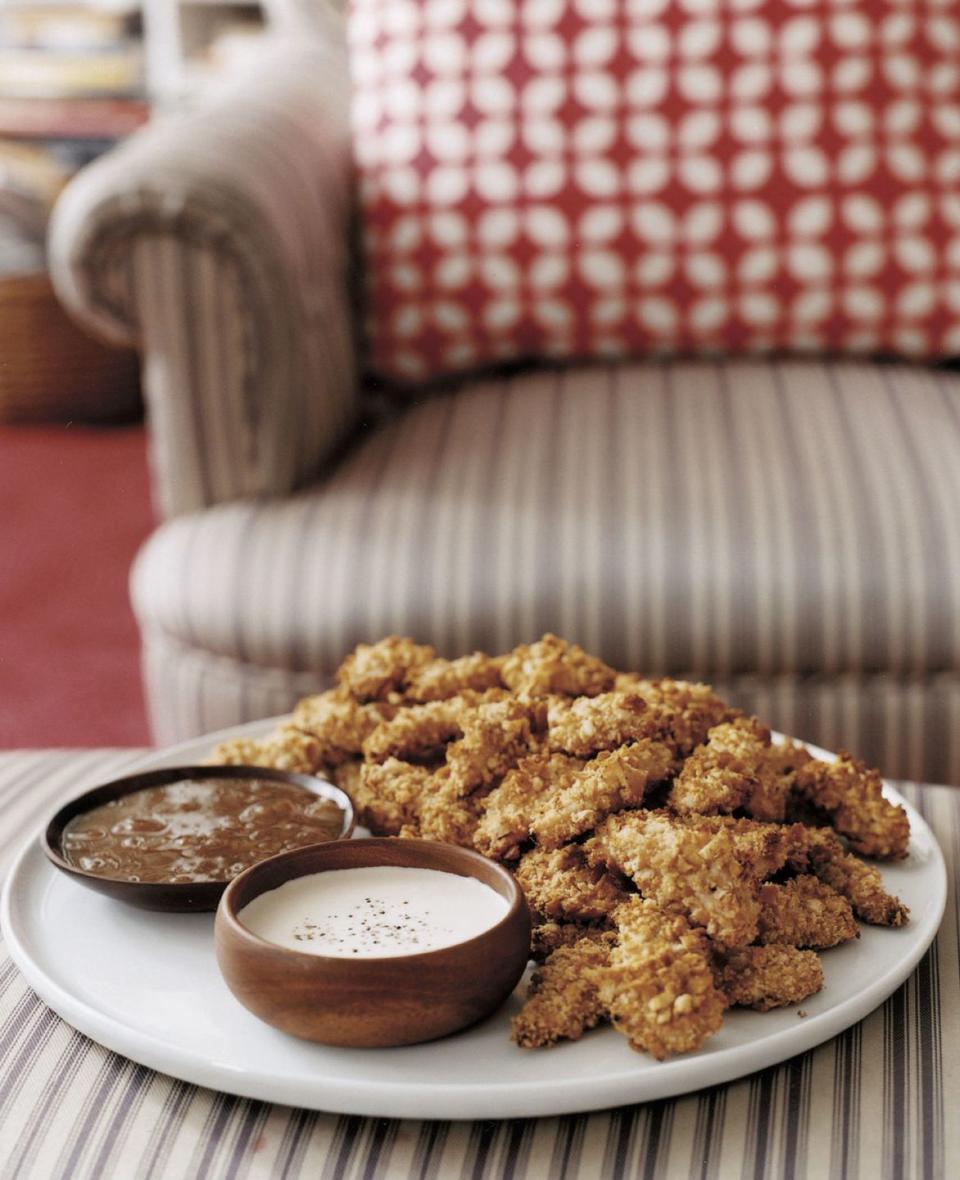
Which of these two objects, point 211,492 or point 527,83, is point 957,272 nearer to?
point 527,83

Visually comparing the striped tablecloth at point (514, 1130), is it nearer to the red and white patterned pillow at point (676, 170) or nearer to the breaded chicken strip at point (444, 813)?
the breaded chicken strip at point (444, 813)

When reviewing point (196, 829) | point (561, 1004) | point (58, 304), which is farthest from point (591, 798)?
point (58, 304)

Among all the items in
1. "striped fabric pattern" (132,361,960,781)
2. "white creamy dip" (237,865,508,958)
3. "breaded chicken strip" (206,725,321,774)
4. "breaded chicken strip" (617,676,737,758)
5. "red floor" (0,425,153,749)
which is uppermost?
"breaded chicken strip" (617,676,737,758)

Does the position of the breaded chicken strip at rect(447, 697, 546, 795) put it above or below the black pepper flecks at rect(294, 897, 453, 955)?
above

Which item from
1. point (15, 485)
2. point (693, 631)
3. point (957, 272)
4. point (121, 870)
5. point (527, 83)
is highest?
point (527, 83)

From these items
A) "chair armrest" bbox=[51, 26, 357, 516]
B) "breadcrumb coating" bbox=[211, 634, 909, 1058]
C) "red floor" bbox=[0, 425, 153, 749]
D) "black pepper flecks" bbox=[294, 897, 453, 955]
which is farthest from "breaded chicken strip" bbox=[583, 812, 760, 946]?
"red floor" bbox=[0, 425, 153, 749]

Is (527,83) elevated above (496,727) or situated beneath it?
elevated above

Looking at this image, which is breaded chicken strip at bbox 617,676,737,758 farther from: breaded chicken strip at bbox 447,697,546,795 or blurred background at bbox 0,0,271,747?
blurred background at bbox 0,0,271,747

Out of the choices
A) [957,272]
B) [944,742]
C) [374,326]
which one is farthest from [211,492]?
[957,272]
